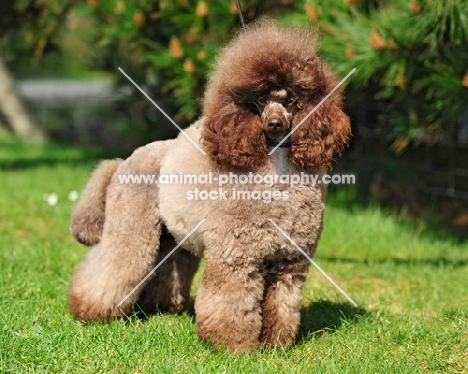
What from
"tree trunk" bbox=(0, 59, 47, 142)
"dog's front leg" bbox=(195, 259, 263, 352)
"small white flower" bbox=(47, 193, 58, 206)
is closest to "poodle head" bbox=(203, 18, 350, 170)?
"dog's front leg" bbox=(195, 259, 263, 352)

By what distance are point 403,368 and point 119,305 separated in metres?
1.38

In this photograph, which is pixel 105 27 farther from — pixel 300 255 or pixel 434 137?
pixel 300 255

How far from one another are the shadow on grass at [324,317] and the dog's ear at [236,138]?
95 centimetres

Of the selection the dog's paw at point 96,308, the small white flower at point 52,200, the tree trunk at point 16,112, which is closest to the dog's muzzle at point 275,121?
the dog's paw at point 96,308

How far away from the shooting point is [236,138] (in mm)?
2740

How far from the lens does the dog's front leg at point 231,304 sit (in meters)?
2.80

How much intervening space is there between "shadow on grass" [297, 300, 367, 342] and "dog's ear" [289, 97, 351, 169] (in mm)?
897

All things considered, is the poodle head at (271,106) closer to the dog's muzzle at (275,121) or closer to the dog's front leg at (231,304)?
the dog's muzzle at (275,121)

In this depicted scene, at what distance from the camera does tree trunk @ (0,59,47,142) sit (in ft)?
36.9

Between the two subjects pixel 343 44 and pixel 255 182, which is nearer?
pixel 255 182

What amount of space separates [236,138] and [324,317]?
1.25 meters

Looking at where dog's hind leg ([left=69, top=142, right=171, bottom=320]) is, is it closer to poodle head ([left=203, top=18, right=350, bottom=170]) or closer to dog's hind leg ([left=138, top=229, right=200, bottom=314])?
dog's hind leg ([left=138, top=229, right=200, bottom=314])

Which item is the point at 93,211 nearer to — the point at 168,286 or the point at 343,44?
the point at 168,286

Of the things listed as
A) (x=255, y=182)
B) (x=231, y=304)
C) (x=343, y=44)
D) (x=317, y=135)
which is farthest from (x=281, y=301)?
(x=343, y=44)
